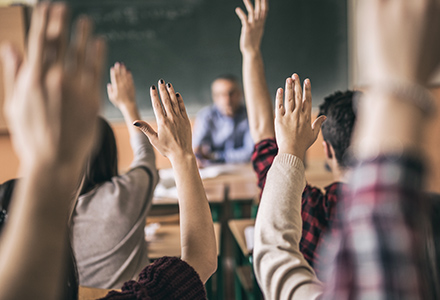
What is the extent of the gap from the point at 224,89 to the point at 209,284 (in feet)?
8.16

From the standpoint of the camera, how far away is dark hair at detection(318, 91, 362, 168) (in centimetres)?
137

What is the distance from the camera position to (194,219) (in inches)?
32.6

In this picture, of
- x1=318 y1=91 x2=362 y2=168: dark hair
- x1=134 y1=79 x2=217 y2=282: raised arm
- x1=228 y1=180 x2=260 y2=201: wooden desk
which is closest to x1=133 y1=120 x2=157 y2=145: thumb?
x1=134 y1=79 x2=217 y2=282: raised arm

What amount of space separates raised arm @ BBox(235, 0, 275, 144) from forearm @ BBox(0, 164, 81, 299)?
98cm

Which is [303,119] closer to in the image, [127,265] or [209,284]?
[127,265]

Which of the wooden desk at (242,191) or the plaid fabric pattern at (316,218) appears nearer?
the plaid fabric pattern at (316,218)

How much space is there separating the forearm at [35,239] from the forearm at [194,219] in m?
0.45

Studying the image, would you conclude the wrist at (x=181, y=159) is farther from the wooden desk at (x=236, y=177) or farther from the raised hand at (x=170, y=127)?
the wooden desk at (x=236, y=177)

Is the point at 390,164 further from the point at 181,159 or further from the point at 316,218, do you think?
the point at 316,218

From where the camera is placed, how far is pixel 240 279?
2436 mm

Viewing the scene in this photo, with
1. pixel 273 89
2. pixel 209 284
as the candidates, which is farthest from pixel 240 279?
pixel 273 89

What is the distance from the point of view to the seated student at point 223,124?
13.6 ft

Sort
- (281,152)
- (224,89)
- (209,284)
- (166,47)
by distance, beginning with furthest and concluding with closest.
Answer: (166,47) < (224,89) < (209,284) < (281,152)

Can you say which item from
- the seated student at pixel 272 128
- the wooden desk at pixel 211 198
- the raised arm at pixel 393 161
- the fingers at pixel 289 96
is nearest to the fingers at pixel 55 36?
the raised arm at pixel 393 161
